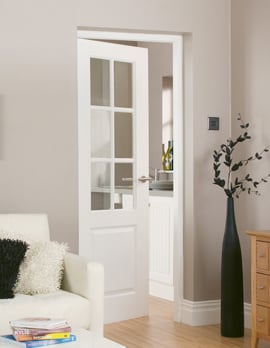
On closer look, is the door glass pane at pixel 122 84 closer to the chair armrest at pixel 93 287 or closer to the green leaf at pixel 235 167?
A: the green leaf at pixel 235 167

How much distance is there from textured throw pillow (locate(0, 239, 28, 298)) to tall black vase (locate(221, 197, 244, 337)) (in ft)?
4.98

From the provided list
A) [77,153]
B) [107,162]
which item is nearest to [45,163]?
[77,153]

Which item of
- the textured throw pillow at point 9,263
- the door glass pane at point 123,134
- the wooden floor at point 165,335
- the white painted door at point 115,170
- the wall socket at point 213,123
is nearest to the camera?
the textured throw pillow at point 9,263

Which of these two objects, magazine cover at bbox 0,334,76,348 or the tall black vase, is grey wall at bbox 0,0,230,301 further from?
magazine cover at bbox 0,334,76,348

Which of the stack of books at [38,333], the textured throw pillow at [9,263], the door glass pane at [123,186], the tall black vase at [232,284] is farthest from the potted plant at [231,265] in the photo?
the stack of books at [38,333]

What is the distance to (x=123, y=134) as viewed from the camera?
5.49 m

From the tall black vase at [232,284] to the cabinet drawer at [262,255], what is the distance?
0.44m

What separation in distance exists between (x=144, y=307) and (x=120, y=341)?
781 mm

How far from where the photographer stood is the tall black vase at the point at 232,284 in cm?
493

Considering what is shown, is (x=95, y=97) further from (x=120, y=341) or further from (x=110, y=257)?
(x=120, y=341)

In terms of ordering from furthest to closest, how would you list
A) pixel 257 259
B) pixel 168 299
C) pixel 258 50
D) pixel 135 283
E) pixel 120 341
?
pixel 168 299 → pixel 135 283 → pixel 258 50 → pixel 120 341 → pixel 257 259

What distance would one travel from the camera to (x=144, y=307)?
18.3ft

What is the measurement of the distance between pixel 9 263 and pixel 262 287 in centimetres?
154

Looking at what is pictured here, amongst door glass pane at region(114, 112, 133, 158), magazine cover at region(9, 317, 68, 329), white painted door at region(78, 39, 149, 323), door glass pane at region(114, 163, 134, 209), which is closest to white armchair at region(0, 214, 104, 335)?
magazine cover at region(9, 317, 68, 329)
